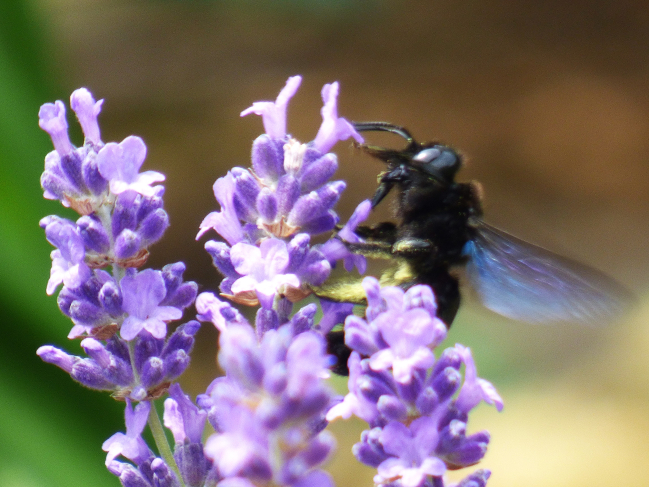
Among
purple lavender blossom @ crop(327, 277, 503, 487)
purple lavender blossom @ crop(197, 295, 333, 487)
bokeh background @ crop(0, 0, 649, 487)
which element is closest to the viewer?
purple lavender blossom @ crop(197, 295, 333, 487)

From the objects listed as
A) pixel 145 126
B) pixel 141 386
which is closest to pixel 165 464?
pixel 141 386

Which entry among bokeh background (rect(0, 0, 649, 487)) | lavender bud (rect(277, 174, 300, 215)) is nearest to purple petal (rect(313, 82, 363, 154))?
lavender bud (rect(277, 174, 300, 215))

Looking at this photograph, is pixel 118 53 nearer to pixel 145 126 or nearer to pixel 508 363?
pixel 145 126

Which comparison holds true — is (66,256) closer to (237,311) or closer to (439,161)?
(237,311)

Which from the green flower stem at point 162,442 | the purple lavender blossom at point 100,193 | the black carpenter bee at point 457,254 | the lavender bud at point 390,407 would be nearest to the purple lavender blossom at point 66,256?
the purple lavender blossom at point 100,193

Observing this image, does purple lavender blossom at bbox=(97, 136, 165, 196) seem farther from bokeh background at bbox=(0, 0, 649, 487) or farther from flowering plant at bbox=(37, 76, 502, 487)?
bokeh background at bbox=(0, 0, 649, 487)

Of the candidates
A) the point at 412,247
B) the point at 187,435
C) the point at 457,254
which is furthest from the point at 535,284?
the point at 187,435
